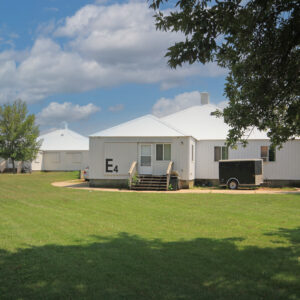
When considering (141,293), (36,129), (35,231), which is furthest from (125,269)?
(36,129)

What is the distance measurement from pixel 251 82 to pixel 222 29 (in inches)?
44.9

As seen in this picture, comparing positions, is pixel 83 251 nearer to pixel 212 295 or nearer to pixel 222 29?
pixel 212 295

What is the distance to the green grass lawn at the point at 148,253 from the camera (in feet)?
16.0

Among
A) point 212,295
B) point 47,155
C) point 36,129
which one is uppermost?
point 36,129

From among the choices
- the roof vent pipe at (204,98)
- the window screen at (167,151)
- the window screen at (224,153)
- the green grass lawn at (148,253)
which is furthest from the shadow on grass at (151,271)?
the roof vent pipe at (204,98)

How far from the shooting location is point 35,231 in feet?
27.6

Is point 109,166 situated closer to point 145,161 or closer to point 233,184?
point 145,161

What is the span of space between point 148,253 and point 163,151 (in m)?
15.3

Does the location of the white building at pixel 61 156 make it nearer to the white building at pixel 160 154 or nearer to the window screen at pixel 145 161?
the white building at pixel 160 154

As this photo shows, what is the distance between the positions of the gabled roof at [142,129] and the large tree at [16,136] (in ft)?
61.9

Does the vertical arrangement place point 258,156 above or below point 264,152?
below

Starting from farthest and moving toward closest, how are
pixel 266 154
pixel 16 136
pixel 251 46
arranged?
pixel 16 136
pixel 266 154
pixel 251 46

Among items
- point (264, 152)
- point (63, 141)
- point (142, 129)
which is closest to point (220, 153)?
point (264, 152)

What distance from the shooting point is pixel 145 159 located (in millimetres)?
21859
